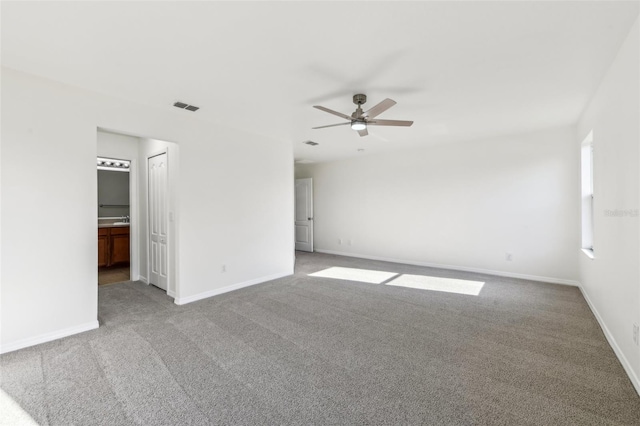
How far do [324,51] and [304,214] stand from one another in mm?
5815

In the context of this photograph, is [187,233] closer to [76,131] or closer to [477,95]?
[76,131]

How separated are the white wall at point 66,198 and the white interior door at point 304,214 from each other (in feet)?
12.4

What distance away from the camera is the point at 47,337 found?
268 centimetres

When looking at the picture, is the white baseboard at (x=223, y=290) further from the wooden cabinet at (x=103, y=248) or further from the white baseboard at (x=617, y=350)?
the white baseboard at (x=617, y=350)

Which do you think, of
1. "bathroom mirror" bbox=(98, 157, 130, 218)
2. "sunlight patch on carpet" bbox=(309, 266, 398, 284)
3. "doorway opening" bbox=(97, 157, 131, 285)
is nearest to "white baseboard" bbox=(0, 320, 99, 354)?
"doorway opening" bbox=(97, 157, 131, 285)

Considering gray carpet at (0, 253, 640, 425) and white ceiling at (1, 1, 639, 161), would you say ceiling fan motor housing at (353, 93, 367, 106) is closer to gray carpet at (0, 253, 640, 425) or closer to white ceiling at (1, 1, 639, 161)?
white ceiling at (1, 1, 639, 161)

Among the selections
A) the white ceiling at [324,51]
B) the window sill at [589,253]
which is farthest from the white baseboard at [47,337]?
the window sill at [589,253]

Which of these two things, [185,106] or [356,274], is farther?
[356,274]

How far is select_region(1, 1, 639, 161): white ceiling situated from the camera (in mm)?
1817

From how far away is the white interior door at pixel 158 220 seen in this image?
4.20 m

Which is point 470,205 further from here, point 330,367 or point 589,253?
point 330,367

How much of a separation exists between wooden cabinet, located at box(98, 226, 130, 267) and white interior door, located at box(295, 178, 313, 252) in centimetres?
401

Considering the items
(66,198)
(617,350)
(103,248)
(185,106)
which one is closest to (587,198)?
(617,350)

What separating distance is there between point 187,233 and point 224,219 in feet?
1.85
